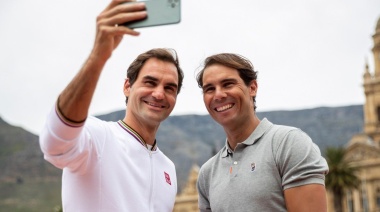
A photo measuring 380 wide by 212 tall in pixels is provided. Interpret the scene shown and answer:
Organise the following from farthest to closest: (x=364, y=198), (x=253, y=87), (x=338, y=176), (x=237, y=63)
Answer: (x=364, y=198), (x=338, y=176), (x=253, y=87), (x=237, y=63)

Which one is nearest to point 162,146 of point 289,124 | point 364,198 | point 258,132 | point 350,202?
point 289,124

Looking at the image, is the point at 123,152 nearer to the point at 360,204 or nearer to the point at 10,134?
the point at 360,204

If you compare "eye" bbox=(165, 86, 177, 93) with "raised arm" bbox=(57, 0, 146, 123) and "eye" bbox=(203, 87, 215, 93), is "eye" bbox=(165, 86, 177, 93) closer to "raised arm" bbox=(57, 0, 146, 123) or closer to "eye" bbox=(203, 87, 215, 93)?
"eye" bbox=(203, 87, 215, 93)

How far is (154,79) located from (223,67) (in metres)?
0.65

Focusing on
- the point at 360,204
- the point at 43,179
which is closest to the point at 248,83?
the point at 360,204

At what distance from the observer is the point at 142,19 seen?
4.17 metres

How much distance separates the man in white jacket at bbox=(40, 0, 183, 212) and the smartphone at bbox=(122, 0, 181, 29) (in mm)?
47

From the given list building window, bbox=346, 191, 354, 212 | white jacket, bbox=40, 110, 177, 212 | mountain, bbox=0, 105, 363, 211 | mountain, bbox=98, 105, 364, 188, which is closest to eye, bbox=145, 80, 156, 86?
white jacket, bbox=40, 110, 177, 212

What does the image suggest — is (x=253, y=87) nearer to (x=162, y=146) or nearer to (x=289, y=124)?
(x=162, y=146)

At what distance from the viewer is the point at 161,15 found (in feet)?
13.6

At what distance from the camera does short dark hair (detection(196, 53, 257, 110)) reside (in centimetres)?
607

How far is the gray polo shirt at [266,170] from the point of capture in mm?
5488

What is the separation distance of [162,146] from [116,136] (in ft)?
565

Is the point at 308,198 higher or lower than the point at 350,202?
higher
